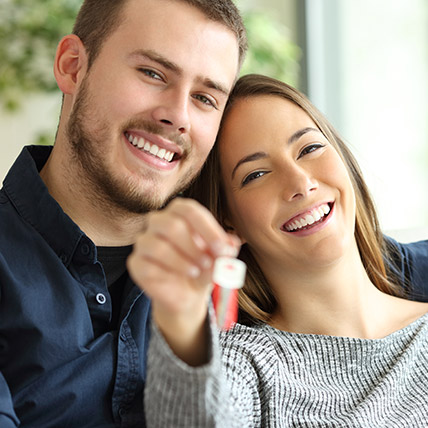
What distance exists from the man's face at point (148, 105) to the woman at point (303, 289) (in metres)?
0.14

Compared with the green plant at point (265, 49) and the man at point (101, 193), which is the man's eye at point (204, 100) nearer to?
the man at point (101, 193)

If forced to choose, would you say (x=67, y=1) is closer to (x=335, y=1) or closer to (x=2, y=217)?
(x=335, y=1)

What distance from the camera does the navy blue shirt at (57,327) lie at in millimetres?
1234

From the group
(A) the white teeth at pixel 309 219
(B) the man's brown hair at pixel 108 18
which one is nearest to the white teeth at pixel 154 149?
(B) the man's brown hair at pixel 108 18

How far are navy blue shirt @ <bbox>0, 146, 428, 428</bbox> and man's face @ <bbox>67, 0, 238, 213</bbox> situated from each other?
0.49 feet

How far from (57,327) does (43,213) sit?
0.82 ft

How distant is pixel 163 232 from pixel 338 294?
2.72 feet

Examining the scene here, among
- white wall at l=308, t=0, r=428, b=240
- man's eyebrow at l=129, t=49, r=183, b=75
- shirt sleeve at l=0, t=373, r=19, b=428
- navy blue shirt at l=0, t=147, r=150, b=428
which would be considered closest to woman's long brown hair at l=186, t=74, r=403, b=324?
man's eyebrow at l=129, t=49, r=183, b=75

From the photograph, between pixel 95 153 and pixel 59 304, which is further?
pixel 95 153

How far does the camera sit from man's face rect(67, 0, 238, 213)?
1.44 metres

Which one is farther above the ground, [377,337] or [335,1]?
[335,1]

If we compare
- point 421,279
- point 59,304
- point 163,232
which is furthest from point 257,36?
point 163,232

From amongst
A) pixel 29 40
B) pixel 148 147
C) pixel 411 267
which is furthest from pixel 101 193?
pixel 29 40

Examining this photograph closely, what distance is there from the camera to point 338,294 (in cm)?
156
